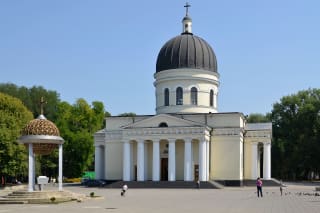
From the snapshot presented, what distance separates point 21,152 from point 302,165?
153 feet

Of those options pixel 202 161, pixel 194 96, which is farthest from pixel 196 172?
pixel 194 96

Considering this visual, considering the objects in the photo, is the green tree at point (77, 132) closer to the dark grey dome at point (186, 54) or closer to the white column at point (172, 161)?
the dark grey dome at point (186, 54)

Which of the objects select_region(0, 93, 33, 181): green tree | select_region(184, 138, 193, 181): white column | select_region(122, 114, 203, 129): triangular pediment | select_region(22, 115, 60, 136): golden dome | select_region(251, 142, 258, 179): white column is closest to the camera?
select_region(22, 115, 60, 136): golden dome

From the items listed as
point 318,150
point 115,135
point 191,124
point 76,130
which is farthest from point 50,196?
point 318,150

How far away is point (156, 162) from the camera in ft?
194

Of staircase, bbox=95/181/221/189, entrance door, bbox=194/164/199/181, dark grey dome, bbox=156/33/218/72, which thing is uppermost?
dark grey dome, bbox=156/33/218/72

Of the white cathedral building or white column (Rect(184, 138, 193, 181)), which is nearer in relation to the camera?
white column (Rect(184, 138, 193, 181))

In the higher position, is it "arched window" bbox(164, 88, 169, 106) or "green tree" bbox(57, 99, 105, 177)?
"arched window" bbox(164, 88, 169, 106)

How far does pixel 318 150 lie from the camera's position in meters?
79.1

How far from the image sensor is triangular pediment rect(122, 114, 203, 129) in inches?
2336

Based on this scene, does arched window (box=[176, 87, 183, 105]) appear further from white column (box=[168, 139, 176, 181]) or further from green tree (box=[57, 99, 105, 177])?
green tree (box=[57, 99, 105, 177])

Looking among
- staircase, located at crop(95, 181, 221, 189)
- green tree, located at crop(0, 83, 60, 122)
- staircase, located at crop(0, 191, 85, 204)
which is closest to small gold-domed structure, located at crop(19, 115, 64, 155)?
staircase, located at crop(0, 191, 85, 204)

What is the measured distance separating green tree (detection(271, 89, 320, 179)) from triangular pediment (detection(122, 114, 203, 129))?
2871 centimetres

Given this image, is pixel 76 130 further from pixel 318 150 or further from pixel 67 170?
pixel 318 150
